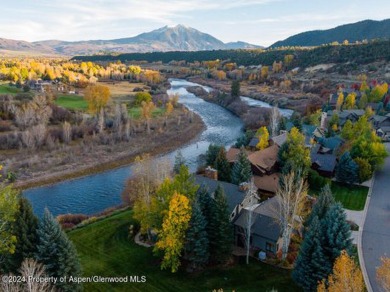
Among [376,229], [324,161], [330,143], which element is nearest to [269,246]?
[376,229]

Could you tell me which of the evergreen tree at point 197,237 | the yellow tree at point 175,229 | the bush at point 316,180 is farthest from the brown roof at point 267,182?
the yellow tree at point 175,229

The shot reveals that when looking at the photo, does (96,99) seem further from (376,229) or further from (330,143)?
(376,229)

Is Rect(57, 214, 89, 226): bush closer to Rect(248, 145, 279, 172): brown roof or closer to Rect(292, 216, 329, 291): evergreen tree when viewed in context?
Rect(248, 145, 279, 172): brown roof

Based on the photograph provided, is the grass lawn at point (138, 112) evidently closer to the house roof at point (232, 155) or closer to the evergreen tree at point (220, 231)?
the house roof at point (232, 155)

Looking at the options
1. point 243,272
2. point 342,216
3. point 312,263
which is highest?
point 342,216

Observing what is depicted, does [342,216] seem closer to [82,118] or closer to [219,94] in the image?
[82,118]

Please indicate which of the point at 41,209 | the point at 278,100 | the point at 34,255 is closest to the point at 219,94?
the point at 278,100

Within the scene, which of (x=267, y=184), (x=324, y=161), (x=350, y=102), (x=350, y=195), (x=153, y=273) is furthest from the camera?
(x=350, y=102)
